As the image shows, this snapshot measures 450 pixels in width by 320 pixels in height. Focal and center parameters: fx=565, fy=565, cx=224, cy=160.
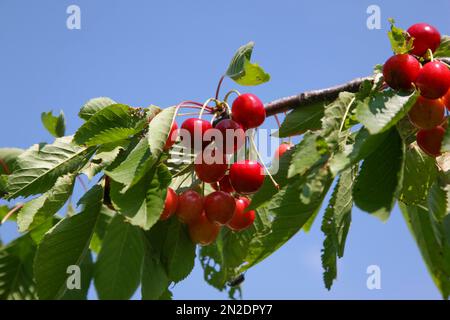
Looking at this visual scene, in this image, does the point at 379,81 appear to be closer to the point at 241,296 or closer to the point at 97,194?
the point at 97,194

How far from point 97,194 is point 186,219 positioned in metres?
0.35

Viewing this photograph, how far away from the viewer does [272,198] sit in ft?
5.62

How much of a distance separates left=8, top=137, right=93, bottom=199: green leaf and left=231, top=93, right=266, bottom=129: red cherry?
1.93 ft

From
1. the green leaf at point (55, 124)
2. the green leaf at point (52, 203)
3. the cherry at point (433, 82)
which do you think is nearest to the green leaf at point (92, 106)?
the green leaf at point (52, 203)

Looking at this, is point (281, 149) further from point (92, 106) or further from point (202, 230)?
point (92, 106)

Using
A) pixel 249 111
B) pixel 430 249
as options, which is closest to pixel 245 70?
pixel 249 111

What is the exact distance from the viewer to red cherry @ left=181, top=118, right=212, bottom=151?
77.7 inches

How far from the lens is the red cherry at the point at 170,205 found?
209 centimetres

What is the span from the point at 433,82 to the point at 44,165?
1.38 metres

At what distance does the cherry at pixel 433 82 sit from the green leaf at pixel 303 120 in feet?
1.35

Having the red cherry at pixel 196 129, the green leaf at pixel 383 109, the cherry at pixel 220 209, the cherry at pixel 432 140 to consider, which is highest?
the green leaf at pixel 383 109

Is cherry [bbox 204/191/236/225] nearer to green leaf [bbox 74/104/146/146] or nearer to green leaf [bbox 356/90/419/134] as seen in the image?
green leaf [bbox 74/104/146/146]

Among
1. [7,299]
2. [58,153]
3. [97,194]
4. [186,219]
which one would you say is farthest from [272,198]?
[7,299]

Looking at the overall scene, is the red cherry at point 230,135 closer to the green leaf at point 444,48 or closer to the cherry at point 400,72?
the cherry at point 400,72
